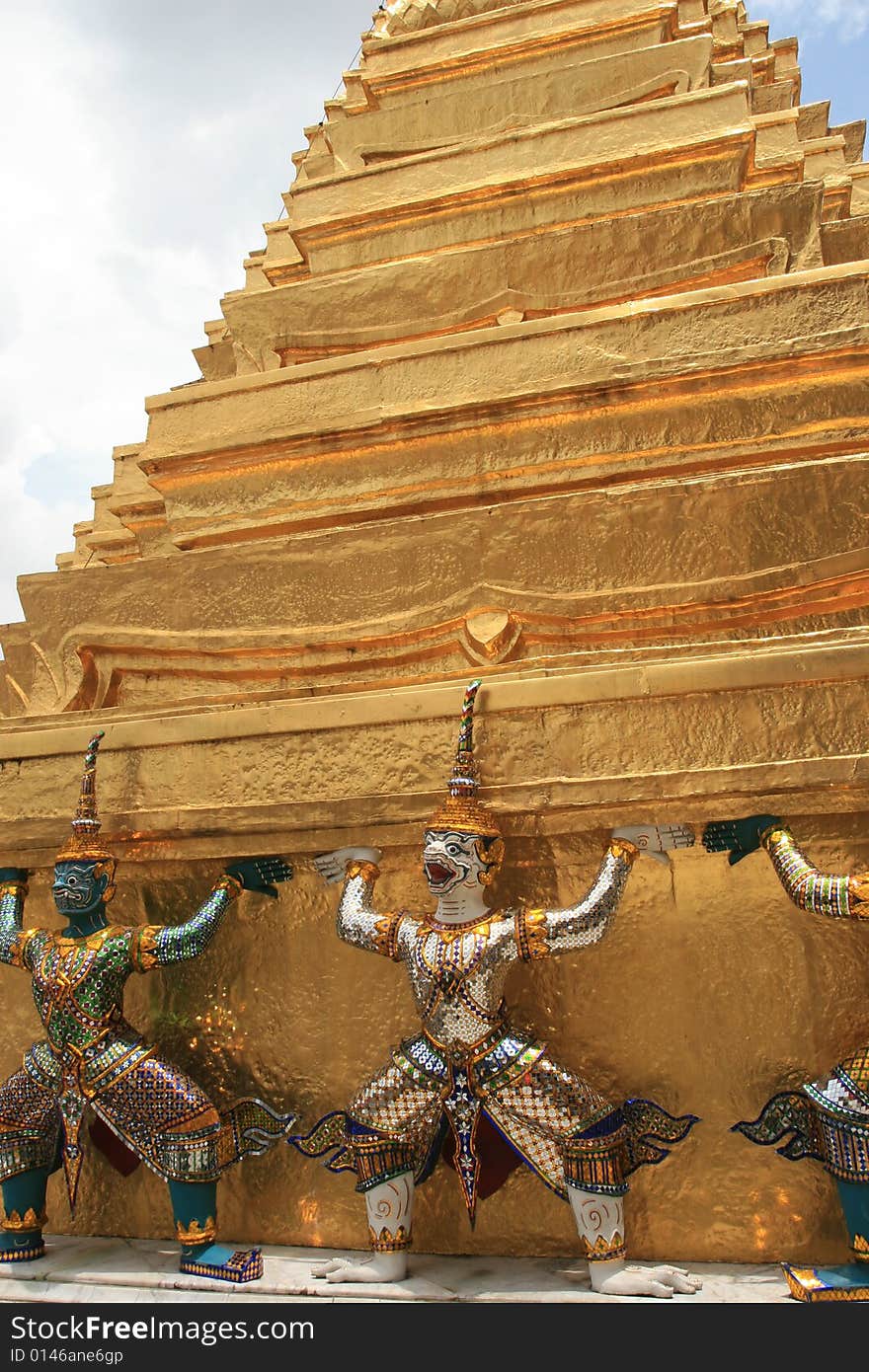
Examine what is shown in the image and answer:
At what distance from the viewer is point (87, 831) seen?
3334mm

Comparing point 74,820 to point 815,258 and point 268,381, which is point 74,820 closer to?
point 268,381

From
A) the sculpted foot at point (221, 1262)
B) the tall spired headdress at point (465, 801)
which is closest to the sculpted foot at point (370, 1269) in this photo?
the sculpted foot at point (221, 1262)

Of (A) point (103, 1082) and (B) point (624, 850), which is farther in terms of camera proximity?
(A) point (103, 1082)

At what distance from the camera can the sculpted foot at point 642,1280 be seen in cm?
260

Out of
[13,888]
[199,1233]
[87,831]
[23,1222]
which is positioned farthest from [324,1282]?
[13,888]

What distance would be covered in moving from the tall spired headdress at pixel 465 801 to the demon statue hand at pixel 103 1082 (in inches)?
28.7

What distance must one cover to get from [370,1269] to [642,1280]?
0.82 meters

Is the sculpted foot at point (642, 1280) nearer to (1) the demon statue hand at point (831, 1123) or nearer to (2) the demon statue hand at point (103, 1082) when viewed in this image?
(1) the demon statue hand at point (831, 1123)

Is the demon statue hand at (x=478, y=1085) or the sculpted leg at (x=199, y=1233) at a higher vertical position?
the demon statue hand at (x=478, y=1085)

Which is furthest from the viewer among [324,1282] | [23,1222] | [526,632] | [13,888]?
[526,632]

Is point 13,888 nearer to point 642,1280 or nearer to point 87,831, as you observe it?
point 87,831

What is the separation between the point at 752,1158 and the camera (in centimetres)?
289

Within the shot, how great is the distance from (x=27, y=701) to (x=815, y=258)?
4957mm
